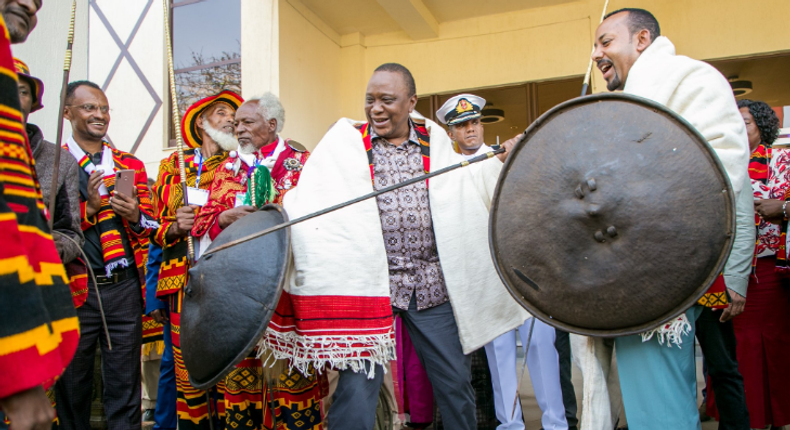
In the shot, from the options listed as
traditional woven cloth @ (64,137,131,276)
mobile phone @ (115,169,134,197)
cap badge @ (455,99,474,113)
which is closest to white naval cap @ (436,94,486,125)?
cap badge @ (455,99,474,113)

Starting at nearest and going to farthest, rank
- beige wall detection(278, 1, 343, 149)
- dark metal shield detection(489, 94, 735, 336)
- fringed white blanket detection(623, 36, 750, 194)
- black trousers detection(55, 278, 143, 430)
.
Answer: dark metal shield detection(489, 94, 735, 336) < fringed white blanket detection(623, 36, 750, 194) < black trousers detection(55, 278, 143, 430) < beige wall detection(278, 1, 343, 149)

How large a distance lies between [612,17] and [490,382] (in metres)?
2.57

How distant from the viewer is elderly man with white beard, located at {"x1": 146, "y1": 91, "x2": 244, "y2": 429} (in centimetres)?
342

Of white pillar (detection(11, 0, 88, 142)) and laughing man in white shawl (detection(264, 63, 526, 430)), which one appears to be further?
white pillar (detection(11, 0, 88, 142))

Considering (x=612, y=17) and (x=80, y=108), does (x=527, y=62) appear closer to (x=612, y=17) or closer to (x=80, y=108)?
(x=612, y=17)

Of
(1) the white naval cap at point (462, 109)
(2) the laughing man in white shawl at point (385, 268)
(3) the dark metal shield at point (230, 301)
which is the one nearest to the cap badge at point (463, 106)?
(1) the white naval cap at point (462, 109)

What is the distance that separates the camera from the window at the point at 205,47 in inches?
264

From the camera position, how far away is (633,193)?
1.72 m

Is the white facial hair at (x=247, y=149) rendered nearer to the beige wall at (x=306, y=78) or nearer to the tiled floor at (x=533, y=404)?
the beige wall at (x=306, y=78)

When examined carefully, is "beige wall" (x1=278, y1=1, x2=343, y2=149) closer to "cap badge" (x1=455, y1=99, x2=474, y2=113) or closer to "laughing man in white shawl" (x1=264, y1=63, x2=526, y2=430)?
"cap badge" (x1=455, y1=99, x2=474, y2=113)

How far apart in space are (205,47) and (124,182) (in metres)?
3.89

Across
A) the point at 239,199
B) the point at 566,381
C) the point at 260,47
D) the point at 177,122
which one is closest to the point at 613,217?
the point at 177,122

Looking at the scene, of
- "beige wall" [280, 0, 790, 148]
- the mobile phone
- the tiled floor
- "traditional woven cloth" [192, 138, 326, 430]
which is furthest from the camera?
"beige wall" [280, 0, 790, 148]

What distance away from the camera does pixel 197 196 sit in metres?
3.49
